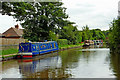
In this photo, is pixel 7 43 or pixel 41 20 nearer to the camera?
pixel 7 43

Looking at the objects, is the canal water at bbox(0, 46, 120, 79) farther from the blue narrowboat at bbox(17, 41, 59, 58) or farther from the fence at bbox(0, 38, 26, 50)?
the fence at bbox(0, 38, 26, 50)

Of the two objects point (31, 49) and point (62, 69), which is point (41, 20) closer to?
point (31, 49)

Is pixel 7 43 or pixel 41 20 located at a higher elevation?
pixel 41 20

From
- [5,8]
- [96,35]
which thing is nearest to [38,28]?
[5,8]

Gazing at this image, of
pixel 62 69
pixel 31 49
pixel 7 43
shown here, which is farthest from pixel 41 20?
pixel 62 69

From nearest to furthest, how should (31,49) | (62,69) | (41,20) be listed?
(62,69) → (31,49) → (41,20)

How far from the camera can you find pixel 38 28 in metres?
34.2

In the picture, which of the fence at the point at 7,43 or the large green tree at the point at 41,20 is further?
the large green tree at the point at 41,20

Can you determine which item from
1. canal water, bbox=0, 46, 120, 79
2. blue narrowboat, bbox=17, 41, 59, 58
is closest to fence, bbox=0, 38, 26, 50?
blue narrowboat, bbox=17, 41, 59, 58

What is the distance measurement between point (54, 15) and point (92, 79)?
86.4ft

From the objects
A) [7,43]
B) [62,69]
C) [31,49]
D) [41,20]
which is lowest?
[62,69]

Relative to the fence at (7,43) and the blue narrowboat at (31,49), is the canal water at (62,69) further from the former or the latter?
the fence at (7,43)

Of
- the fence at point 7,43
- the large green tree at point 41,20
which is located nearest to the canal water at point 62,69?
the fence at point 7,43

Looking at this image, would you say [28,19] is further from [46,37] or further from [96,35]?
[96,35]
